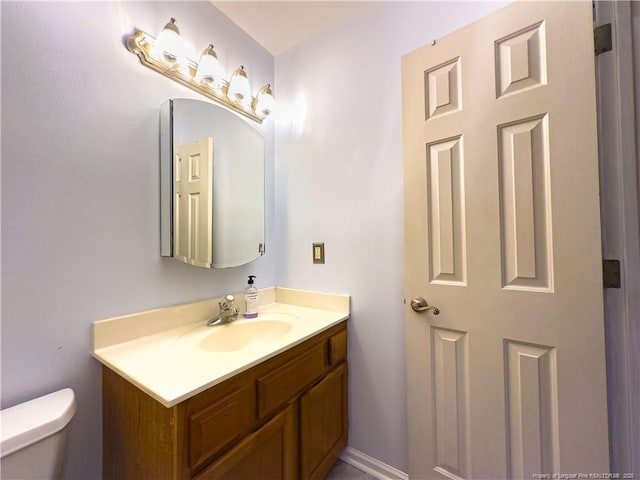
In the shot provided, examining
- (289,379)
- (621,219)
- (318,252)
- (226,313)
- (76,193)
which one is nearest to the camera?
(621,219)

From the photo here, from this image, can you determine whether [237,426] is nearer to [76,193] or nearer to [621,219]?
[76,193]

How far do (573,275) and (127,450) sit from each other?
1.50m

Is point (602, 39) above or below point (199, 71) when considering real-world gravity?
below

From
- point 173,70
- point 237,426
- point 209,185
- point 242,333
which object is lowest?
point 237,426

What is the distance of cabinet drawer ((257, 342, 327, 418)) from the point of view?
87cm

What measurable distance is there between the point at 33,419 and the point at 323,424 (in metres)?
0.99

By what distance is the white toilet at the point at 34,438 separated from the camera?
63 cm

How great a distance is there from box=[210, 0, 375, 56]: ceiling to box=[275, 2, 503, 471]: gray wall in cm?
6

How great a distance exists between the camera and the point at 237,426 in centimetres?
79

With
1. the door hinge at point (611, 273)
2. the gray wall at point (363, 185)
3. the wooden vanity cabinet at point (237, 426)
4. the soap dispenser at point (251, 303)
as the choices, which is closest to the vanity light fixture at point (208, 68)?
the gray wall at point (363, 185)

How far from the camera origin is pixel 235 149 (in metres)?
1.37

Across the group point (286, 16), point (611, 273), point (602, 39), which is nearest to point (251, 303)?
point (611, 273)

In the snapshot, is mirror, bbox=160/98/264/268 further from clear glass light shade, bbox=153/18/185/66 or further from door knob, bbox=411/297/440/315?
door knob, bbox=411/297/440/315

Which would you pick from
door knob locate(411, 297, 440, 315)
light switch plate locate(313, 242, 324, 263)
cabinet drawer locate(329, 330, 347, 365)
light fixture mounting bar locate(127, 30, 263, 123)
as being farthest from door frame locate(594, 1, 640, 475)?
light fixture mounting bar locate(127, 30, 263, 123)
